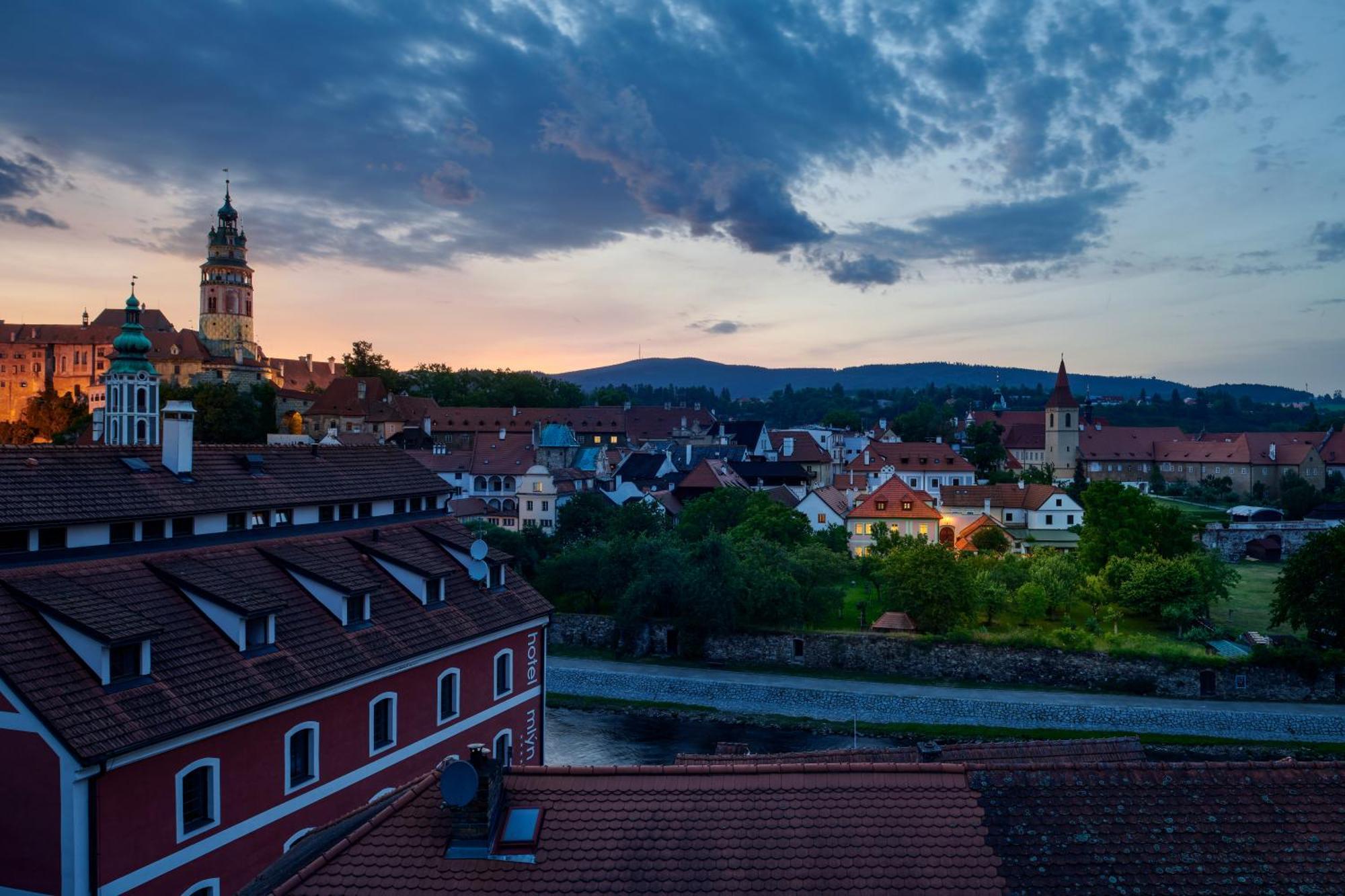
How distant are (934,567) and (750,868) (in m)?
29.5

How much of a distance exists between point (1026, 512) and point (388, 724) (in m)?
44.1

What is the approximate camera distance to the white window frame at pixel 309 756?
13.9 m

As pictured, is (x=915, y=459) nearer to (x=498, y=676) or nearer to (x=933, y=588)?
(x=933, y=588)

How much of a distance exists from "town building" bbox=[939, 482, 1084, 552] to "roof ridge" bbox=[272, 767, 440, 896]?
1801 inches

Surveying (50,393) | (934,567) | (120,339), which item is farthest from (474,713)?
(50,393)

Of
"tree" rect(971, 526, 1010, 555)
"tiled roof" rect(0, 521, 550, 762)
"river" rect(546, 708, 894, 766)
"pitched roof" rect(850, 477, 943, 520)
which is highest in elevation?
"tiled roof" rect(0, 521, 550, 762)

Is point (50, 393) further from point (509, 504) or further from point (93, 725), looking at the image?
point (93, 725)

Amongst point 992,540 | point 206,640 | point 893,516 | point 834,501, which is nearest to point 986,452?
point 834,501

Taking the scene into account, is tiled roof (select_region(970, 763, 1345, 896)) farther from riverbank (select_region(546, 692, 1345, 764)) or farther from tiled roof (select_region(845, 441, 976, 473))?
tiled roof (select_region(845, 441, 976, 473))

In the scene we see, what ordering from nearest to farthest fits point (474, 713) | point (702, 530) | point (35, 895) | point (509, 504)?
point (35, 895), point (474, 713), point (702, 530), point (509, 504)

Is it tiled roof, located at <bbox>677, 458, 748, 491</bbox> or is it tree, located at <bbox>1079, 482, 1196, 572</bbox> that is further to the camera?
tiled roof, located at <bbox>677, 458, 748, 491</bbox>

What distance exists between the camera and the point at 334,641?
1535cm

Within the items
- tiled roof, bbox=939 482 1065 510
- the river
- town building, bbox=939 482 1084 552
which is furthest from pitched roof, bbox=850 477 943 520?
the river

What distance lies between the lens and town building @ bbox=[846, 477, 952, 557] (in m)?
50.8
